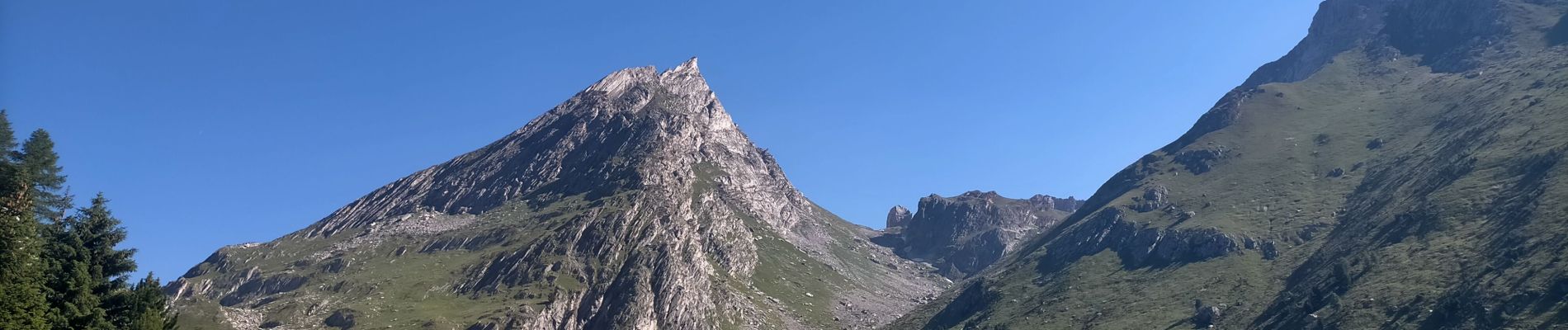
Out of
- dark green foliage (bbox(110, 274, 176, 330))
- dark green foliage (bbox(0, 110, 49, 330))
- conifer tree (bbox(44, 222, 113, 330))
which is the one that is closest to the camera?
dark green foliage (bbox(0, 110, 49, 330))

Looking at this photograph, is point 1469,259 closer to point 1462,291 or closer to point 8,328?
point 1462,291

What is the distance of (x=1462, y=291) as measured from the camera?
182 meters

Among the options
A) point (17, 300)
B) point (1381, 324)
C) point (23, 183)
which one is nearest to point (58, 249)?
point (23, 183)

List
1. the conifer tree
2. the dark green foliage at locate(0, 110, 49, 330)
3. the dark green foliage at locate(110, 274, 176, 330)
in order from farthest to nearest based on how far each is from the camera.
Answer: the dark green foliage at locate(110, 274, 176, 330) < the conifer tree < the dark green foliage at locate(0, 110, 49, 330)

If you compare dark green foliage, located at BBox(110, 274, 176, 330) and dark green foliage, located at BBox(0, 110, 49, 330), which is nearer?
dark green foliage, located at BBox(0, 110, 49, 330)

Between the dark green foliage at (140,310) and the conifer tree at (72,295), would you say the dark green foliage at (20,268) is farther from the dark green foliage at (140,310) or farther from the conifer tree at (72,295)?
the dark green foliage at (140,310)

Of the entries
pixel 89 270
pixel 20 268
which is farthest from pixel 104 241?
pixel 20 268

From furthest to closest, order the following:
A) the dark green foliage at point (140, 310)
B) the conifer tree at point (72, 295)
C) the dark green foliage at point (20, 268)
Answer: the dark green foliage at point (140, 310), the conifer tree at point (72, 295), the dark green foliage at point (20, 268)

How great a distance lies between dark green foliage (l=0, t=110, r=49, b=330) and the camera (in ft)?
282

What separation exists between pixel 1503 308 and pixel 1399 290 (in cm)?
2989

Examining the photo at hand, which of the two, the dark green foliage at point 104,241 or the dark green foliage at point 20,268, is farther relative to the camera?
the dark green foliage at point 104,241

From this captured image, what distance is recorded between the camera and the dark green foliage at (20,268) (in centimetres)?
8600

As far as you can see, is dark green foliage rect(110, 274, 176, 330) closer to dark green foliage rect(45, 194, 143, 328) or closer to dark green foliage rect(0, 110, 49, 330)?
dark green foliage rect(45, 194, 143, 328)

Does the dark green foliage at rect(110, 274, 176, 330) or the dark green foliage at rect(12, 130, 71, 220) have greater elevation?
the dark green foliage at rect(12, 130, 71, 220)
